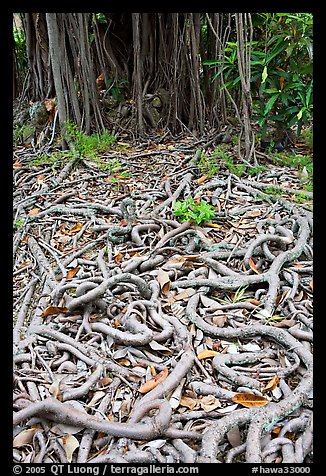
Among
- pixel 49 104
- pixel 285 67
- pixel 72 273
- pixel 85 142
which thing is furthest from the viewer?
pixel 49 104

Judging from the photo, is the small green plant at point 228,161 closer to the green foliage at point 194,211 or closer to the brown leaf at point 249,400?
the green foliage at point 194,211

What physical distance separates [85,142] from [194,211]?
1904mm

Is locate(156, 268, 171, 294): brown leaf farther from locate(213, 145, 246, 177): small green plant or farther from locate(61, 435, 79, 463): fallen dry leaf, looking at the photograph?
locate(213, 145, 246, 177): small green plant

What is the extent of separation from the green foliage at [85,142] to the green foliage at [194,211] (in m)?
1.55

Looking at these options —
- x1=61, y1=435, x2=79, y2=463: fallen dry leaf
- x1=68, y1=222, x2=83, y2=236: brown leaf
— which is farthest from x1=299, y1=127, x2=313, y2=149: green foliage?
x1=61, y1=435, x2=79, y2=463: fallen dry leaf

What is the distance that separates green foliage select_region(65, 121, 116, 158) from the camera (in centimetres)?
402

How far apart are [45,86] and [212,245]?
3.34 m

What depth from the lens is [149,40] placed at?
193 inches

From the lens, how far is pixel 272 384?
154cm

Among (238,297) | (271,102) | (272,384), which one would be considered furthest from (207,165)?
(272,384)

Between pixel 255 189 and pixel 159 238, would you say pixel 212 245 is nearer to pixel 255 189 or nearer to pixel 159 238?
pixel 159 238

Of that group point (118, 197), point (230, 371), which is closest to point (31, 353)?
point (230, 371)

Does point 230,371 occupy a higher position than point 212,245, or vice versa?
point 212,245

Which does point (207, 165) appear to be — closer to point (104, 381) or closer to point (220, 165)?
point (220, 165)
